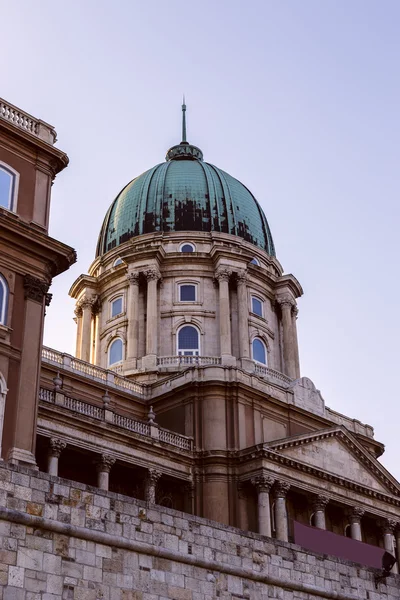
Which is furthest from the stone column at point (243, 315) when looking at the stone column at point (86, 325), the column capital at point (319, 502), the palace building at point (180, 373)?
the column capital at point (319, 502)

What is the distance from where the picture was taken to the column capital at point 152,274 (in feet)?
222

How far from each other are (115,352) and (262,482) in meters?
20.9

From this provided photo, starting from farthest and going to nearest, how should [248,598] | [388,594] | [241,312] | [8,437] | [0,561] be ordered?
[241,312] < [8,437] < [388,594] < [248,598] < [0,561]

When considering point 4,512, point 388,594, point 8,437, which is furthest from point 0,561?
point 8,437

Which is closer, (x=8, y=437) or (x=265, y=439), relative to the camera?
(x=8, y=437)

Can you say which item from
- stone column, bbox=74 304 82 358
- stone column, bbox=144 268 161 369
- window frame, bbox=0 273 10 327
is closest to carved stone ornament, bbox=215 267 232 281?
stone column, bbox=144 268 161 369

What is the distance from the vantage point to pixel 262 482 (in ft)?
164

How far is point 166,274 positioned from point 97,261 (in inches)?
258

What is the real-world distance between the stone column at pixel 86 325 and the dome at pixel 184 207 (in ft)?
16.0

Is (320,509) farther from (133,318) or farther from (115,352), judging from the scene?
(115,352)

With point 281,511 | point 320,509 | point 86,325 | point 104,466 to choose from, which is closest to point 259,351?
point 86,325

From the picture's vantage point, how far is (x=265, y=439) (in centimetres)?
5422

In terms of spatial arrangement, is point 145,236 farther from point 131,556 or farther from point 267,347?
point 131,556

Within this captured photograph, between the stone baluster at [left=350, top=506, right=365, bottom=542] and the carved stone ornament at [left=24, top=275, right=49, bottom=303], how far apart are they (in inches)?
989
